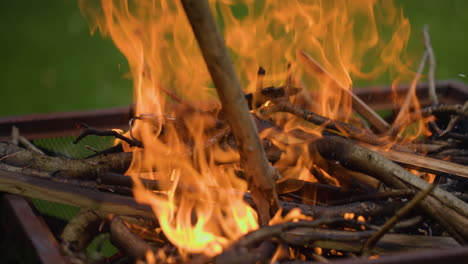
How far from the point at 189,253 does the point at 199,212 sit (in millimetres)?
194

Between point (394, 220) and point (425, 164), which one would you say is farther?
point (425, 164)

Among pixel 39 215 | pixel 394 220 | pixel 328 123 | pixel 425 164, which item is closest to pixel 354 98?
pixel 328 123

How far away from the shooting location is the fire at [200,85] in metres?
1.65

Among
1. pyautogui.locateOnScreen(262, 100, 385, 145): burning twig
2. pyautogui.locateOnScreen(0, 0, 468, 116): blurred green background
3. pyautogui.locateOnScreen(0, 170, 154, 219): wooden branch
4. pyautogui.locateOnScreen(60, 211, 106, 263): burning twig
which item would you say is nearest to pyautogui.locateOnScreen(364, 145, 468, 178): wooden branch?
pyautogui.locateOnScreen(262, 100, 385, 145): burning twig

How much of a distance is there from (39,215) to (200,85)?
90cm

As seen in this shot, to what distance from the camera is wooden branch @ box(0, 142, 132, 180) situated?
1818 millimetres

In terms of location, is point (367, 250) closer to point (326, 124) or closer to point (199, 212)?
point (199, 212)

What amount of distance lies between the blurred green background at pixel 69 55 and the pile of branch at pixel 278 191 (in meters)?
2.02

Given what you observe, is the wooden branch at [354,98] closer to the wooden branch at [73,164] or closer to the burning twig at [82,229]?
the wooden branch at [73,164]

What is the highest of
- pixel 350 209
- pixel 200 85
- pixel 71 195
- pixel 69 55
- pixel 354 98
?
pixel 69 55

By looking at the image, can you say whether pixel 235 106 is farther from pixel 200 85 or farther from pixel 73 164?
pixel 200 85

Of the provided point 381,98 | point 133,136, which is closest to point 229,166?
point 133,136

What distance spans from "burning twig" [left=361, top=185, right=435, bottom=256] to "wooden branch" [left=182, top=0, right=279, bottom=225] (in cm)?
28

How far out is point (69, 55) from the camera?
4930 millimetres
